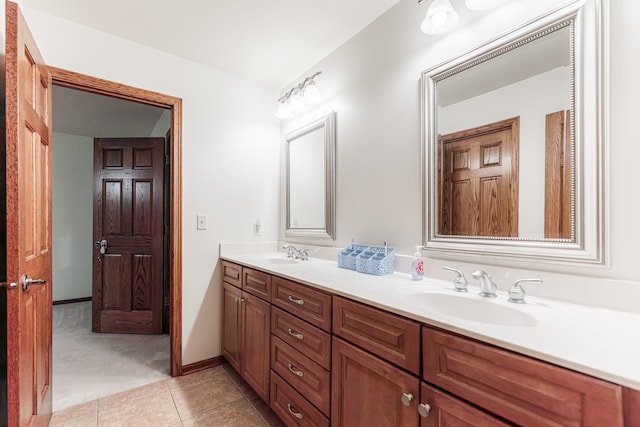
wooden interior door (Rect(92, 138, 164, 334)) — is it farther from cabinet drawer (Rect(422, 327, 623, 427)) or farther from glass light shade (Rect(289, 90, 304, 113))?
cabinet drawer (Rect(422, 327, 623, 427))

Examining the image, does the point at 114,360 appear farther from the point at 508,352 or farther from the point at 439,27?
the point at 439,27

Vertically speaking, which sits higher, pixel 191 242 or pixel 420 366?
pixel 191 242

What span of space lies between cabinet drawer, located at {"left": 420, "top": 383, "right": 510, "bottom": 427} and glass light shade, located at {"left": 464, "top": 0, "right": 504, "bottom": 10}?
4.70 ft

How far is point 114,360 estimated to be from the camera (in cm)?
242

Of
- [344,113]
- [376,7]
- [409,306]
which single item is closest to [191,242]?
[344,113]

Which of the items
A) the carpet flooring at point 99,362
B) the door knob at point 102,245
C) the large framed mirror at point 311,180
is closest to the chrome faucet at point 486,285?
the large framed mirror at point 311,180

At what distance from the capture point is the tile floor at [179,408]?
1675mm

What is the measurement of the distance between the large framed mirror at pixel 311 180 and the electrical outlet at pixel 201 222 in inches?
25.9

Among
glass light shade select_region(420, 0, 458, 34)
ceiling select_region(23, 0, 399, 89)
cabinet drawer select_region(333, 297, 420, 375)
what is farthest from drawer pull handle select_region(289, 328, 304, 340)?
ceiling select_region(23, 0, 399, 89)

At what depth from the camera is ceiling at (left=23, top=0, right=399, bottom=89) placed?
1.69m

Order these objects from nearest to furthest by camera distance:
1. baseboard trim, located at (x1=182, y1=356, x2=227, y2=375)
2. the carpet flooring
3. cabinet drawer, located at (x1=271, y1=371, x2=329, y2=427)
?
cabinet drawer, located at (x1=271, y1=371, x2=329, y2=427) → the carpet flooring → baseboard trim, located at (x1=182, y1=356, x2=227, y2=375)

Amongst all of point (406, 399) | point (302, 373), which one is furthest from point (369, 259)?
point (406, 399)

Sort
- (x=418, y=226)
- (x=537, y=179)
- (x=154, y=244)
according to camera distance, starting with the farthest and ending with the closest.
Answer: (x=154, y=244) → (x=418, y=226) → (x=537, y=179)

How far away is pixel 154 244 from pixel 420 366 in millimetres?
2998
